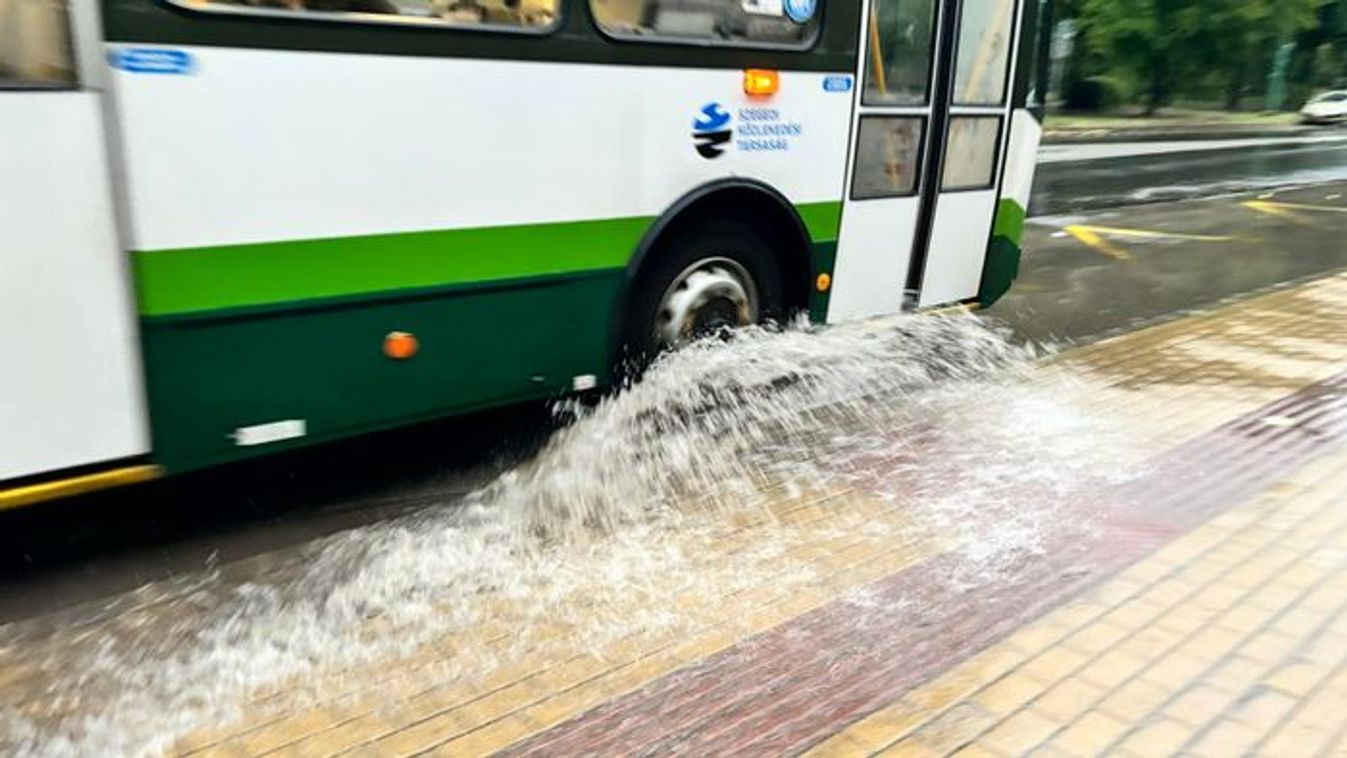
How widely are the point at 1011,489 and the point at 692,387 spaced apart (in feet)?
5.18

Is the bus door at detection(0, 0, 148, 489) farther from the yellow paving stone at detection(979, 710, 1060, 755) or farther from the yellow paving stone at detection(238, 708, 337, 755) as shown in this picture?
the yellow paving stone at detection(979, 710, 1060, 755)

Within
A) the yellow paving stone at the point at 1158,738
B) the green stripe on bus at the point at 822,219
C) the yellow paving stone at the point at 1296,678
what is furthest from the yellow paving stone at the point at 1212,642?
the green stripe on bus at the point at 822,219

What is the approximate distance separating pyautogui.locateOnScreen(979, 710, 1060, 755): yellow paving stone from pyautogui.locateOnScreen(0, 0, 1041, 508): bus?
2414 millimetres

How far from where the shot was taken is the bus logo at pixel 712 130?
4984 mm

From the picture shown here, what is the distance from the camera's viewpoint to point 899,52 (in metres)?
5.80

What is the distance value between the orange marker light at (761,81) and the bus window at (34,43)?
2.83 metres

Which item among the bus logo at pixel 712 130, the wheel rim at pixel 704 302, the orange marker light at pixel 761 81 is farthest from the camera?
the wheel rim at pixel 704 302

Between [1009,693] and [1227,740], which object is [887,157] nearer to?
[1009,693]

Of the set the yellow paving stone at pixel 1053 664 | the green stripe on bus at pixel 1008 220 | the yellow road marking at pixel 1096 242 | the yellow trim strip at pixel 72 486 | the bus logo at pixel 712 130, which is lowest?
the yellow road marking at pixel 1096 242

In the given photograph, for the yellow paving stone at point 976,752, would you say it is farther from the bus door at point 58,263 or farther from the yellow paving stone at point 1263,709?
the bus door at point 58,263

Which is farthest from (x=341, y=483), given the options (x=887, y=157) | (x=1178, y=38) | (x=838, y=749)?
(x=1178, y=38)

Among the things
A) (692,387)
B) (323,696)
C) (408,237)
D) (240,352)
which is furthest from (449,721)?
(692,387)

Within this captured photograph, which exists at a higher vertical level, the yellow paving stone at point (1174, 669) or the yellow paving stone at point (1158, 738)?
the yellow paving stone at point (1158, 738)

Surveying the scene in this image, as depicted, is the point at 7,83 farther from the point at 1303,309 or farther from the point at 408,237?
the point at 1303,309
